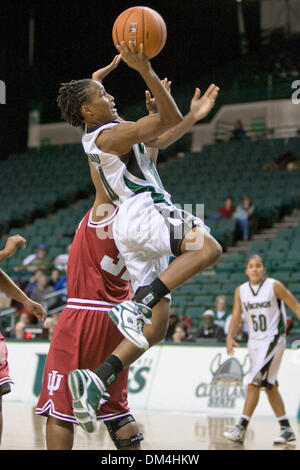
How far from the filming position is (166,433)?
779 centimetres

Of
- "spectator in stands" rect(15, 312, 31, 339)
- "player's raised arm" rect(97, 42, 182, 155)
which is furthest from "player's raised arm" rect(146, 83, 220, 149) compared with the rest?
"spectator in stands" rect(15, 312, 31, 339)

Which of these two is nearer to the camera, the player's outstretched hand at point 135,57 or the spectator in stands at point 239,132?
the player's outstretched hand at point 135,57

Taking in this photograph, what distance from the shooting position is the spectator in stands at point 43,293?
13078 millimetres

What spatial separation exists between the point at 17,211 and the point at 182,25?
7.82 meters

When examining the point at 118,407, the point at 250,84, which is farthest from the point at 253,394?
the point at 250,84

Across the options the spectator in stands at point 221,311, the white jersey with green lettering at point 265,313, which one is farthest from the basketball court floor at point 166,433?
the spectator in stands at point 221,311

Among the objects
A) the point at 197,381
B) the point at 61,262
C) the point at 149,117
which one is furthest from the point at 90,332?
the point at 61,262

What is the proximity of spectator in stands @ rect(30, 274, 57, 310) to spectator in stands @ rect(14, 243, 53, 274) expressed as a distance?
151cm

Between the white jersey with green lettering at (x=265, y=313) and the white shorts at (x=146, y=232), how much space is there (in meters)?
3.81

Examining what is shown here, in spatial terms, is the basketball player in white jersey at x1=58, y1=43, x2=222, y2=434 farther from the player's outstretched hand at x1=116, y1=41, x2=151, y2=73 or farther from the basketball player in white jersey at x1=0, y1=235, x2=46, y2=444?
the basketball player in white jersey at x1=0, y1=235, x2=46, y2=444

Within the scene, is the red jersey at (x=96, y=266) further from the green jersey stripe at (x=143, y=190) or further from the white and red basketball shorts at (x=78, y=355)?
the green jersey stripe at (x=143, y=190)

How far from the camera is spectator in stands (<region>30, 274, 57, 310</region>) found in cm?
1308

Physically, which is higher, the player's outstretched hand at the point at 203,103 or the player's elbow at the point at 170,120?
the player's outstretched hand at the point at 203,103

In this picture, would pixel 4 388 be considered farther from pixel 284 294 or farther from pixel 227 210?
pixel 227 210
